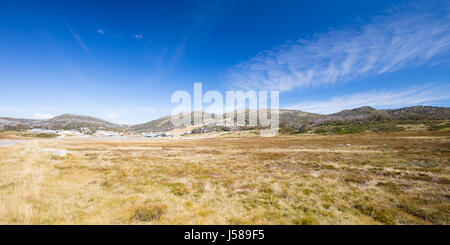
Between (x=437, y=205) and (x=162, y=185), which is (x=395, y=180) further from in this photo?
(x=162, y=185)

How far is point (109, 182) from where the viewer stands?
11.4 meters

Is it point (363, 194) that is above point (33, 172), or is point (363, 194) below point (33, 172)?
below

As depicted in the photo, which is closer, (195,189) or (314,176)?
(195,189)

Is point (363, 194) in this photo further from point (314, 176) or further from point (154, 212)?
point (154, 212)

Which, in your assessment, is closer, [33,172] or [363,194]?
[363,194]

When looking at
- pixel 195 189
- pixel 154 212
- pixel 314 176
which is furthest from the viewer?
pixel 314 176

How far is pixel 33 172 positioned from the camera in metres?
11.9

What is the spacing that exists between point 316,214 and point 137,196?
9260 millimetres
